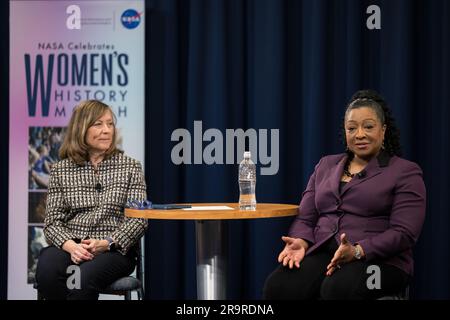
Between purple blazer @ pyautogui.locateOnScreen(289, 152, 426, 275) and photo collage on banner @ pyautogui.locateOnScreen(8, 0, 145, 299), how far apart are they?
4.76 ft

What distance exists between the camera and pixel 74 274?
3102 mm

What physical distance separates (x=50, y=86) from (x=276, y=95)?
4.64 feet

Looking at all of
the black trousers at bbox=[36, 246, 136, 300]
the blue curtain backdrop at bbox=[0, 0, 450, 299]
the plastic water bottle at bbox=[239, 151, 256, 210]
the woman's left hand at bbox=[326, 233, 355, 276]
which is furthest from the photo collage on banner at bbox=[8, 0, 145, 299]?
the woman's left hand at bbox=[326, 233, 355, 276]

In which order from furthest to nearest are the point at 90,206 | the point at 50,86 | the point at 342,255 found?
1. the point at 50,86
2. the point at 90,206
3. the point at 342,255

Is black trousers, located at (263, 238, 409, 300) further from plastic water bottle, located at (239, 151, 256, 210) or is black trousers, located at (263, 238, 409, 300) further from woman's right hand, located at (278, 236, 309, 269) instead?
plastic water bottle, located at (239, 151, 256, 210)

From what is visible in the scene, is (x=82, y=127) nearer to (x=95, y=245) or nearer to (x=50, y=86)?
(x=95, y=245)

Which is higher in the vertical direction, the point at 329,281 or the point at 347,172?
the point at 347,172

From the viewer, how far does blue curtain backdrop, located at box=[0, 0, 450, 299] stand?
158 inches

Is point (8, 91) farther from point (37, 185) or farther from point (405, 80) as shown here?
point (405, 80)

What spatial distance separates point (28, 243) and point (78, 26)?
1389 millimetres

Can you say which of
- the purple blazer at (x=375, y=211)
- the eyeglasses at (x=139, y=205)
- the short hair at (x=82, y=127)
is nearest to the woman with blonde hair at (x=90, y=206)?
the short hair at (x=82, y=127)

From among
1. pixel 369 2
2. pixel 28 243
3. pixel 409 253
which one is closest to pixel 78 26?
pixel 28 243

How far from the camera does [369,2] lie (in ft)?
13.7

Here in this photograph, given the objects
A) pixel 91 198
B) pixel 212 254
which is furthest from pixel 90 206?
pixel 212 254
